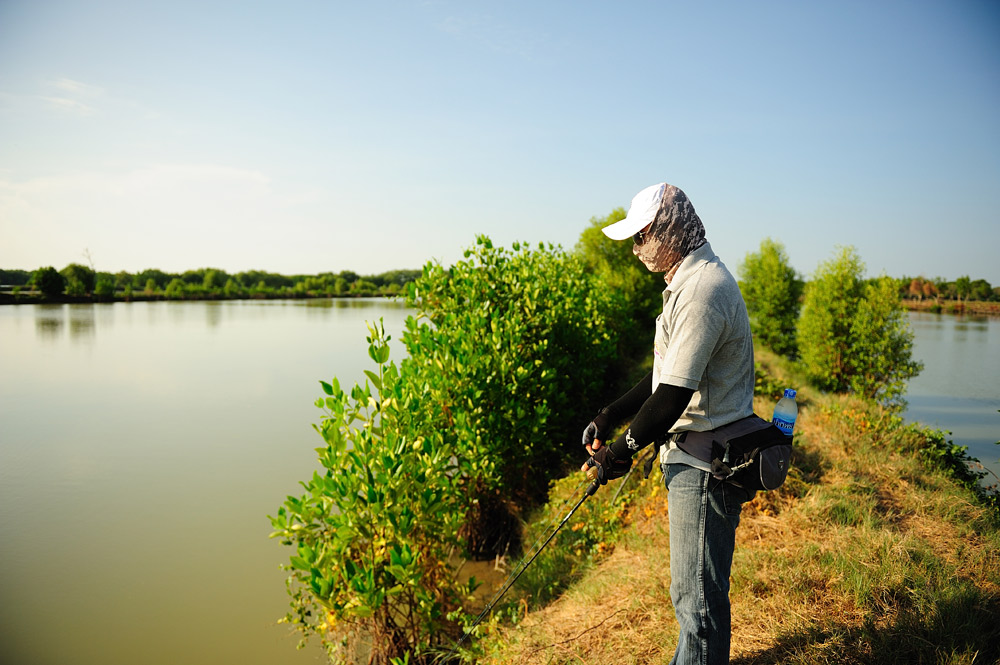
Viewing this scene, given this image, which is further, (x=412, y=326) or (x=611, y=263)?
(x=611, y=263)

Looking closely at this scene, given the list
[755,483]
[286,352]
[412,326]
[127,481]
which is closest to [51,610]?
[127,481]

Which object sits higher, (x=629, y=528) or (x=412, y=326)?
(x=412, y=326)

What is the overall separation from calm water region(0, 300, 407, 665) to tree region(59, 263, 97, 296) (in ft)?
141

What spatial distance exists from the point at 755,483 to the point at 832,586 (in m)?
2.24

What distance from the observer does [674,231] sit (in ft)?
7.36

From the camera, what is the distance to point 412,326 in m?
5.18

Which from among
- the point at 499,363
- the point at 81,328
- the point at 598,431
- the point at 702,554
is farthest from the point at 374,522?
the point at 81,328

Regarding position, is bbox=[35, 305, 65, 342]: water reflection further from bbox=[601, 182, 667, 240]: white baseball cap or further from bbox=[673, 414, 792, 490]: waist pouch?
bbox=[673, 414, 792, 490]: waist pouch

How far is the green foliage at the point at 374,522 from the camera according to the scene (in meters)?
3.37

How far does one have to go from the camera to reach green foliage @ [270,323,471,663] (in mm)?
3373

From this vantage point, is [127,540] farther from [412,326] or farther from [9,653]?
[412,326]

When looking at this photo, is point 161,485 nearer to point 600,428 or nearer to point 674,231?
point 600,428

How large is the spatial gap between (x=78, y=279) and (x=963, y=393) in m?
71.6

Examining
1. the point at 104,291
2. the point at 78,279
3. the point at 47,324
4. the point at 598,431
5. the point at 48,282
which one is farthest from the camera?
the point at 104,291
